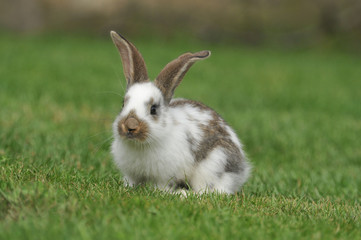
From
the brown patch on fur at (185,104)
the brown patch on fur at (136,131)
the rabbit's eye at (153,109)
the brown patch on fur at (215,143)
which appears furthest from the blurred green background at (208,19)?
the brown patch on fur at (136,131)

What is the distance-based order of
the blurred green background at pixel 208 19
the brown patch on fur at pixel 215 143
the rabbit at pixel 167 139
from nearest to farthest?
the rabbit at pixel 167 139 → the brown patch on fur at pixel 215 143 → the blurred green background at pixel 208 19

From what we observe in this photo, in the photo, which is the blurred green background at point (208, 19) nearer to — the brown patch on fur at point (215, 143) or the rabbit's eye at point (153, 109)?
the brown patch on fur at point (215, 143)

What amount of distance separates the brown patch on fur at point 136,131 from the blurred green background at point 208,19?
715 inches

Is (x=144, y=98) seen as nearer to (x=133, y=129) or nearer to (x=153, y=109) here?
(x=153, y=109)

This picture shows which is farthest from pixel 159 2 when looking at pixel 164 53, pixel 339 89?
pixel 339 89

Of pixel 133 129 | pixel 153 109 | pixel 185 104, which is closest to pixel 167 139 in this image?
pixel 153 109

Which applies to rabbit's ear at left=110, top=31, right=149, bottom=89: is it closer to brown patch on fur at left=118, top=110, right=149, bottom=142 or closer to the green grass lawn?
brown patch on fur at left=118, top=110, right=149, bottom=142

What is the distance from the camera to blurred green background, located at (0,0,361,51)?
71.4 ft

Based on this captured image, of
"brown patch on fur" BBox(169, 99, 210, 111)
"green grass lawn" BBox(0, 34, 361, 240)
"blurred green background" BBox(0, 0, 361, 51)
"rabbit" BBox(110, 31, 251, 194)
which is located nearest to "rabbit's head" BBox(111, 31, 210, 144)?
"rabbit" BBox(110, 31, 251, 194)

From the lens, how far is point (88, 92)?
10.1 metres

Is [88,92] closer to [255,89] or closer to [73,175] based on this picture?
[255,89]

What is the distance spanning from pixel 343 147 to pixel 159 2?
53.8 ft

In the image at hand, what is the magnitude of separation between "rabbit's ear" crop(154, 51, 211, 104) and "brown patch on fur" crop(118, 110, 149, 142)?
458 mm

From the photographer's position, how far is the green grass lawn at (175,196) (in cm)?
339
